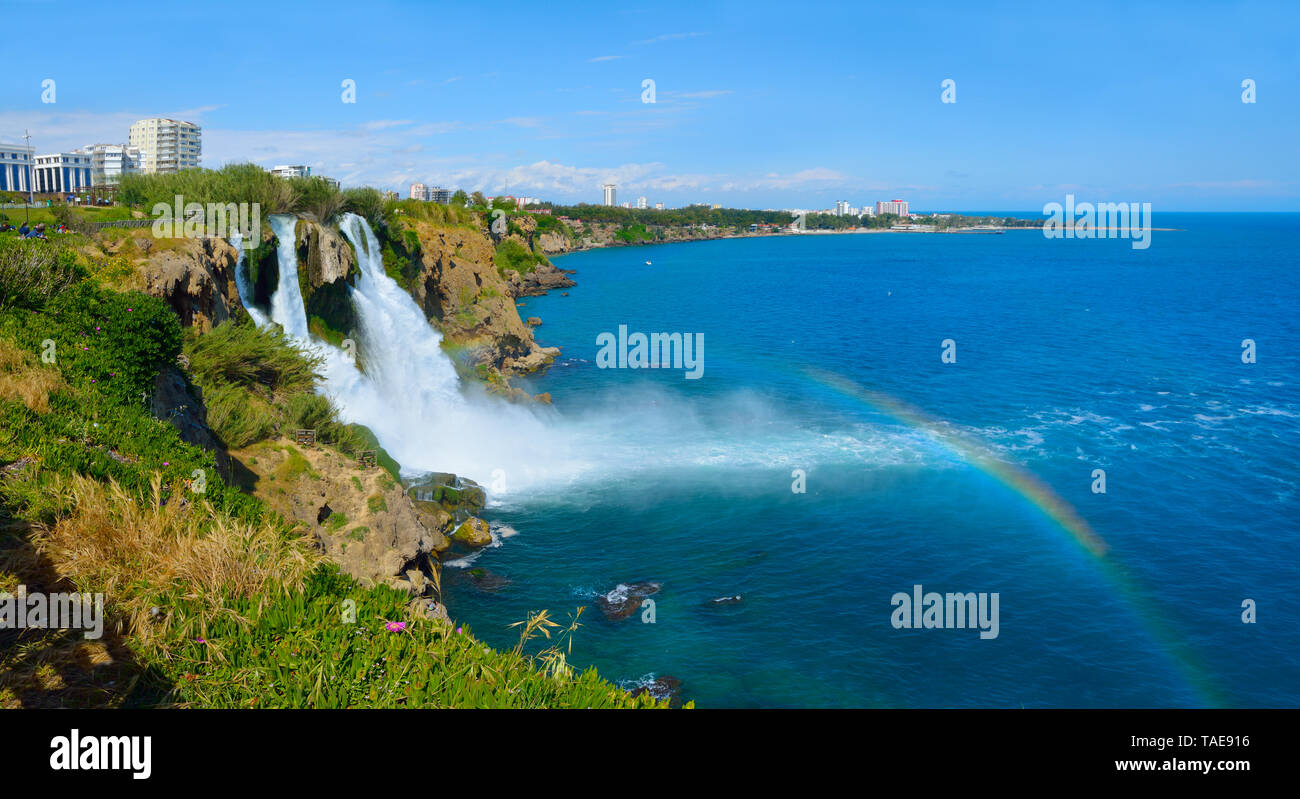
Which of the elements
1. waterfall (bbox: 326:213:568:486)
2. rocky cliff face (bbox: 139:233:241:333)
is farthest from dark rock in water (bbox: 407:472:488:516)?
rocky cliff face (bbox: 139:233:241:333)

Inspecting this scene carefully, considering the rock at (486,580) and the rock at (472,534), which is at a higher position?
the rock at (472,534)

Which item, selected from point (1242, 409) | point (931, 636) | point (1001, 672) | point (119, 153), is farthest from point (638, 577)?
point (119, 153)

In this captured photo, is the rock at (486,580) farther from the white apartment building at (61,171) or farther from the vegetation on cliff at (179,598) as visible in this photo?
the white apartment building at (61,171)

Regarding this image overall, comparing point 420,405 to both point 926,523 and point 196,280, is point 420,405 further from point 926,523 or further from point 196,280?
point 926,523

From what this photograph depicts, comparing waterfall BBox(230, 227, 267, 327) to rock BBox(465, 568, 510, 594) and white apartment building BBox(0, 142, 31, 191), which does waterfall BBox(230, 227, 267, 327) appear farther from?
white apartment building BBox(0, 142, 31, 191)

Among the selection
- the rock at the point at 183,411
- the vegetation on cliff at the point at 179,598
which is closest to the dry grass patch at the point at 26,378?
the vegetation on cliff at the point at 179,598

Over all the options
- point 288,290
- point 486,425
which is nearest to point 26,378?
point 288,290
